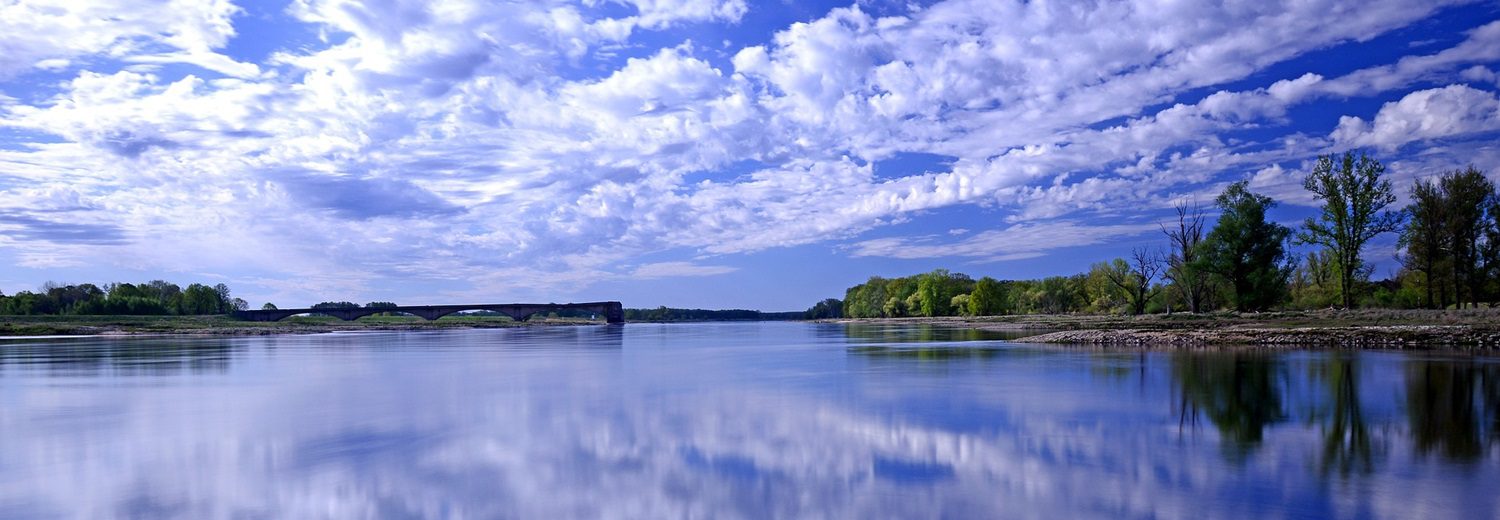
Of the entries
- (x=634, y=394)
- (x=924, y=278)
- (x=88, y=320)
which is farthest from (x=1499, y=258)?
(x=88, y=320)

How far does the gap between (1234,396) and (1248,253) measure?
4165 centimetres

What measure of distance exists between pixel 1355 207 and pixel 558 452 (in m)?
48.8

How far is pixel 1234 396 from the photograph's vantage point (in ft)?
53.3

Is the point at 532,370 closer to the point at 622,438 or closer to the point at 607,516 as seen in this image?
the point at 622,438

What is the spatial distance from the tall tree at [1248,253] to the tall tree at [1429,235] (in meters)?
7.93

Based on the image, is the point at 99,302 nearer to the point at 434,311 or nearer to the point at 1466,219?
the point at 434,311

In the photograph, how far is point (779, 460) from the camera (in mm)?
10656

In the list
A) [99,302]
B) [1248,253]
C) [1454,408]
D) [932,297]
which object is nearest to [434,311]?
[99,302]

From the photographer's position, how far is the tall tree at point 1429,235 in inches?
1666

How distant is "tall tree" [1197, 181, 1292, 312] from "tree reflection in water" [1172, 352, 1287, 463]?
28645mm

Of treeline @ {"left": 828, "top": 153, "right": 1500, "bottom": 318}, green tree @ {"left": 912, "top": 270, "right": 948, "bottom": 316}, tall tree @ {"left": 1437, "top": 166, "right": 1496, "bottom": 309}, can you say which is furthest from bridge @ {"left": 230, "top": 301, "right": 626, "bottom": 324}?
tall tree @ {"left": 1437, "top": 166, "right": 1496, "bottom": 309}

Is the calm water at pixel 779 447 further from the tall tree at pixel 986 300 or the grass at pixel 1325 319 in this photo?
the tall tree at pixel 986 300

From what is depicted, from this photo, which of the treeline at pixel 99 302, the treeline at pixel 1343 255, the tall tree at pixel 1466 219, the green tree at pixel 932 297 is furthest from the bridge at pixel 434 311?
the tall tree at pixel 1466 219

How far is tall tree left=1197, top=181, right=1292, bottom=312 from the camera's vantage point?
5153 cm
